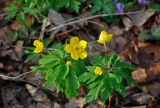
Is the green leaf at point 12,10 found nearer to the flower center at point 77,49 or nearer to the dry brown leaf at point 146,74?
the flower center at point 77,49

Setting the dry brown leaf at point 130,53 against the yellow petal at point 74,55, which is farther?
the dry brown leaf at point 130,53

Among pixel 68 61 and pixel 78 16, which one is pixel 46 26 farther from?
pixel 68 61

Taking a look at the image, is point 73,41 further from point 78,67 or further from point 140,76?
point 140,76

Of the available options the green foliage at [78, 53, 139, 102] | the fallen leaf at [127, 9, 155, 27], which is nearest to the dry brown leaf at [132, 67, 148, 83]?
the green foliage at [78, 53, 139, 102]

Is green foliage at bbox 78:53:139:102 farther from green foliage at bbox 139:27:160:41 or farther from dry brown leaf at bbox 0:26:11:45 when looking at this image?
dry brown leaf at bbox 0:26:11:45

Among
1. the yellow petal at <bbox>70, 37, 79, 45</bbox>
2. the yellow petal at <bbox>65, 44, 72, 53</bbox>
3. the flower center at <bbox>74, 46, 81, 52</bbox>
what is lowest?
the flower center at <bbox>74, 46, 81, 52</bbox>

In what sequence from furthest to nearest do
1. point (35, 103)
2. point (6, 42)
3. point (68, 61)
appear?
point (6, 42) < point (35, 103) < point (68, 61)

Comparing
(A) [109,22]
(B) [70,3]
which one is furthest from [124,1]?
(B) [70,3]

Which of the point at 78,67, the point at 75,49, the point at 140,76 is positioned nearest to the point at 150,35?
the point at 140,76

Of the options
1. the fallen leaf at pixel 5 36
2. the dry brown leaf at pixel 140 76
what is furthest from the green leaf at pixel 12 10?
the dry brown leaf at pixel 140 76
